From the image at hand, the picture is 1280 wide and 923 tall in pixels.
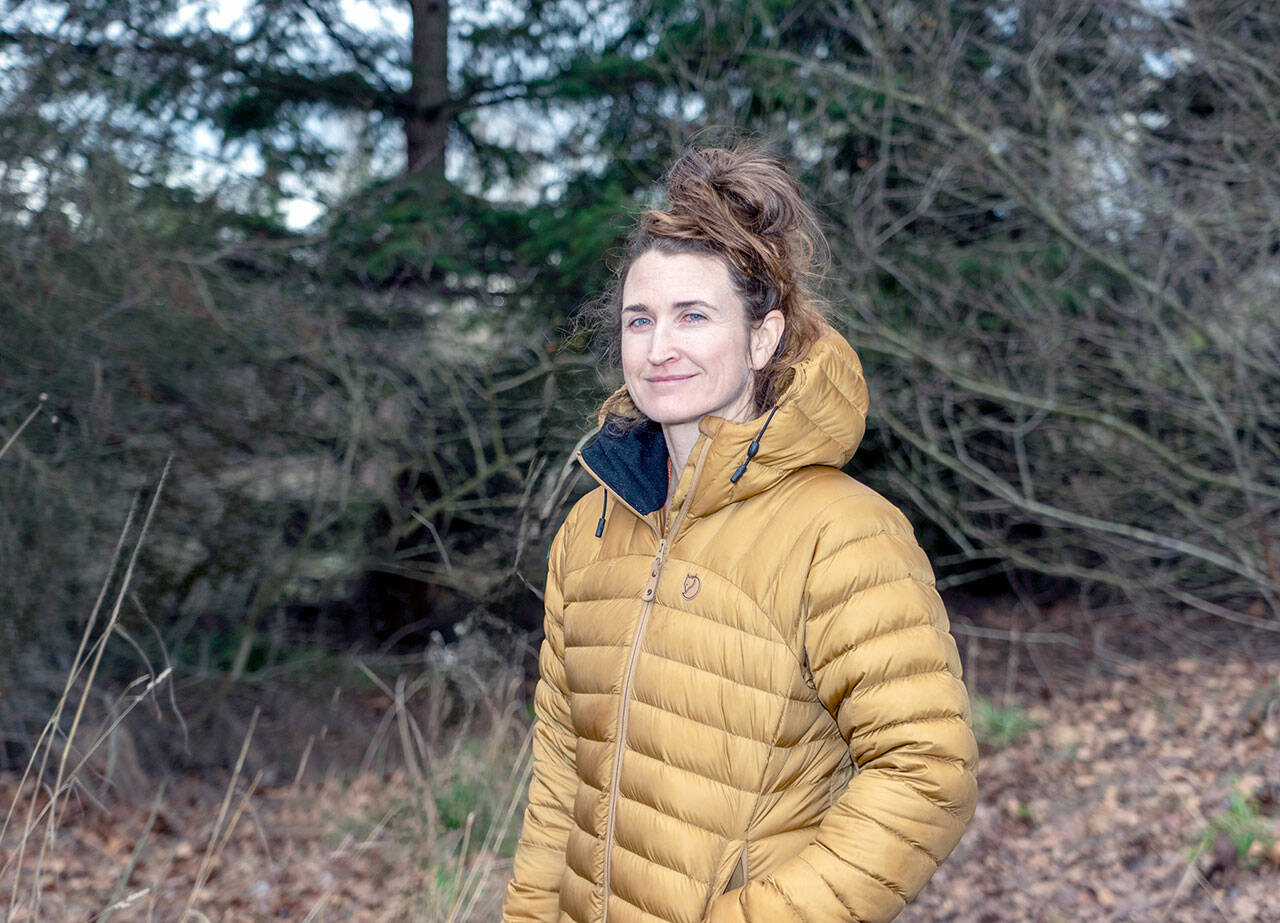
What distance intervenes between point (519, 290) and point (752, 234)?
5692mm

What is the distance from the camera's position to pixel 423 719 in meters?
7.30

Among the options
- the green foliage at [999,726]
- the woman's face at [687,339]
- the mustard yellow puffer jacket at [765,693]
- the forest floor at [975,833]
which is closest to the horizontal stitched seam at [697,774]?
the mustard yellow puffer jacket at [765,693]

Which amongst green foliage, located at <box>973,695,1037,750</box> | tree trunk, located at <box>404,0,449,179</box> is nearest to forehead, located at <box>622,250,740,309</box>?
green foliage, located at <box>973,695,1037,750</box>

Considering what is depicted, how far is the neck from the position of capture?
1.74 meters

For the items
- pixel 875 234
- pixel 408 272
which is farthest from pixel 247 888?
pixel 875 234

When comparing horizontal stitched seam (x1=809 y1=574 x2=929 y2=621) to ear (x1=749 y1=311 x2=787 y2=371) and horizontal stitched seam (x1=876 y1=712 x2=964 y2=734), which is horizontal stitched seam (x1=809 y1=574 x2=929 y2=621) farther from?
ear (x1=749 y1=311 x2=787 y2=371)

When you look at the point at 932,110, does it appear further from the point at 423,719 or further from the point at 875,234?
the point at 423,719

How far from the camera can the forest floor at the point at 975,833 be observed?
362cm

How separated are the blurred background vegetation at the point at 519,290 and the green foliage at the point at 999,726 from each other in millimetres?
1214

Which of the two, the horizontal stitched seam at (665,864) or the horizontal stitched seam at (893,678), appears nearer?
the horizontal stitched seam at (893,678)

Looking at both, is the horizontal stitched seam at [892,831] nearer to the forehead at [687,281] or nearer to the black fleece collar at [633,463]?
the black fleece collar at [633,463]

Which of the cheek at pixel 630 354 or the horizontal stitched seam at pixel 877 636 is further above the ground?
the cheek at pixel 630 354

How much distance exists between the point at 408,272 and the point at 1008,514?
15.3ft

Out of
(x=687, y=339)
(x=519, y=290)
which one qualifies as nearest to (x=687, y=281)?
(x=687, y=339)
